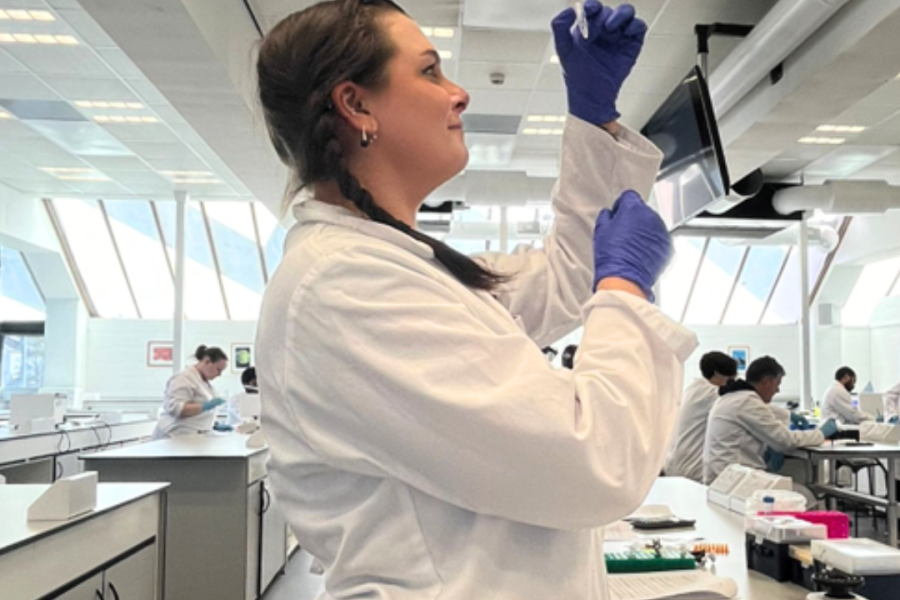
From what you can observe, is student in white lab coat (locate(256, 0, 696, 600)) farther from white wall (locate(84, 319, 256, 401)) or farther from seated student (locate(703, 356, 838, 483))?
white wall (locate(84, 319, 256, 401))

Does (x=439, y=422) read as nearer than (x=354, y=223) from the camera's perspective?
Yes

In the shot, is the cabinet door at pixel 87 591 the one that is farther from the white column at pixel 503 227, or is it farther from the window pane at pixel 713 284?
the window pane at pixel 713 284

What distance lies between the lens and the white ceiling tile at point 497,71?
5.24 m

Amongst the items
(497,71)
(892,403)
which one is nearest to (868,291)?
(892,403)

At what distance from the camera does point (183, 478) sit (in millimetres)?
3949

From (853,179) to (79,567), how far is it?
8.49 meters

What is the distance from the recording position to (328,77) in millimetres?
823

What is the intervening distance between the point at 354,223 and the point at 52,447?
6.21m

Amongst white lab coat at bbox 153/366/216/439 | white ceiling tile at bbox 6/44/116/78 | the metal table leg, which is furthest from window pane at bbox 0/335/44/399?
the metal table leg

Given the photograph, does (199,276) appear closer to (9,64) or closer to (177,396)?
(177,396)

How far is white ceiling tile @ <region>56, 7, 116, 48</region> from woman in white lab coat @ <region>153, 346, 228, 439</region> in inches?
97.0

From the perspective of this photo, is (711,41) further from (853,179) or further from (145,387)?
(145,387)

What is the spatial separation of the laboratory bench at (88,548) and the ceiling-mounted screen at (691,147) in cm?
219

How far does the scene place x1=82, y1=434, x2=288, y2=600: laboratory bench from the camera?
3885mm
